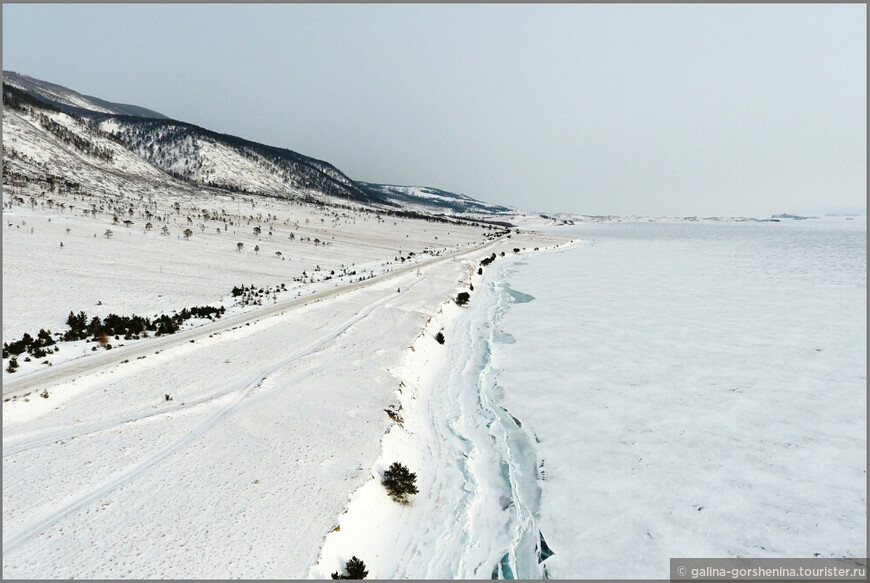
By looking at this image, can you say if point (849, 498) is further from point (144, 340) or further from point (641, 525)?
point (144, 340)

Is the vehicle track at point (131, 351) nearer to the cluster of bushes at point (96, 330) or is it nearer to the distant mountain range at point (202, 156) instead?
the cluster of bushes at point (96, 330)

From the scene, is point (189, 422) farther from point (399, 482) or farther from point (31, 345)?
point (31, 345)

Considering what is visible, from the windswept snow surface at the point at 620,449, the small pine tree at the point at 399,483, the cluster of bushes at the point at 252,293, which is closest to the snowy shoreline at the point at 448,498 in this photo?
the windswept snow surface at the point at 620,449

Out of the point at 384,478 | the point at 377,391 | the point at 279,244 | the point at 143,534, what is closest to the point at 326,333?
the point at 377,391

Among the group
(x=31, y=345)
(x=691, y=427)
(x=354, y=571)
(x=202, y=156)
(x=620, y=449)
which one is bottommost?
(x=354, y=571)

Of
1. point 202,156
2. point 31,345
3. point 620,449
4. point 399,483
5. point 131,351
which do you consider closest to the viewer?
point 399,483

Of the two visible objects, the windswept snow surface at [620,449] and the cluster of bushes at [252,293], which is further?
the cluster of bushes at [252,293]

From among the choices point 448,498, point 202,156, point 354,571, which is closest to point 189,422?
point 354,571
